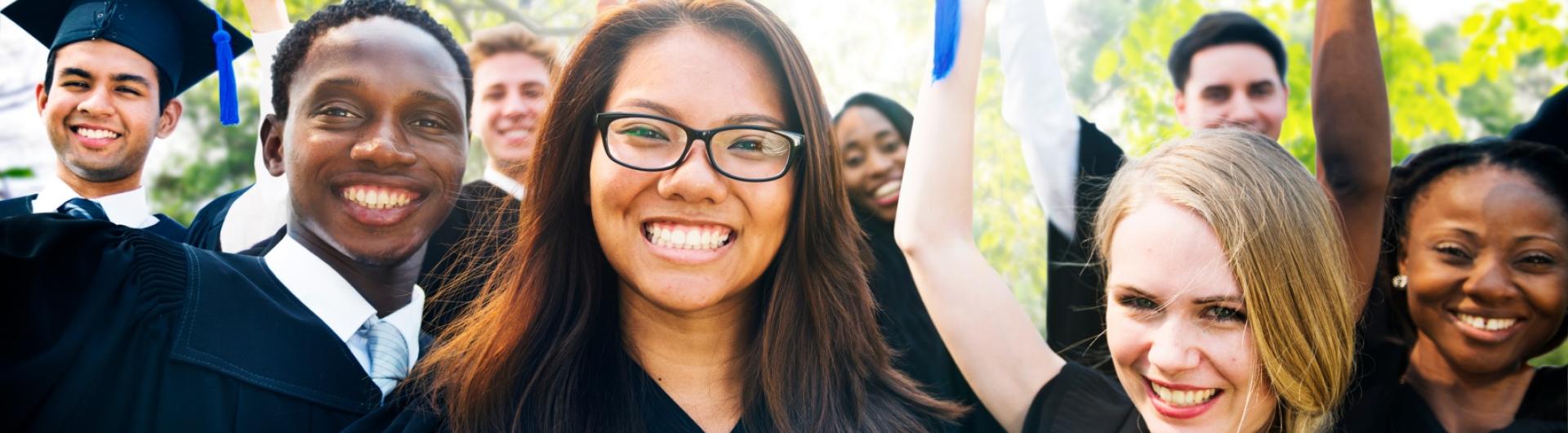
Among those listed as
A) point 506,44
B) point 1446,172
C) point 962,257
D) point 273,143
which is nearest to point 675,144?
point 962,257

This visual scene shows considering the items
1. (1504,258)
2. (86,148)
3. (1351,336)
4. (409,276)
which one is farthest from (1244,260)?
(86,148)

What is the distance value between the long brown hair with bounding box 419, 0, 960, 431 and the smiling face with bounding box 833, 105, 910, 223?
35.6 inches

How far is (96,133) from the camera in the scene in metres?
2.42

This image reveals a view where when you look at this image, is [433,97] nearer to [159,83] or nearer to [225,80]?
[225,80]

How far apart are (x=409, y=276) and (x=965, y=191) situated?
1328 mm

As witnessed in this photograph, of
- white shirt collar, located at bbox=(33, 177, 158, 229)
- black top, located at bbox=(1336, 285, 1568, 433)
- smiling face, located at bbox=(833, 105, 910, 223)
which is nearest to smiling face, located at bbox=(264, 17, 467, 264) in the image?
white shirt collar, located at bbox=(33, 177, 158, 229)

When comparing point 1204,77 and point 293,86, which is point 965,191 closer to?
point 1204,77

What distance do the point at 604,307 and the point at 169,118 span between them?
1181 millimetres

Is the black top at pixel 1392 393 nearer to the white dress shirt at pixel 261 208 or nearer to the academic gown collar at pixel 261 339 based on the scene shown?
the academic gown collar at pixel 261 339

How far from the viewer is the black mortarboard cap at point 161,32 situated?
2.40m

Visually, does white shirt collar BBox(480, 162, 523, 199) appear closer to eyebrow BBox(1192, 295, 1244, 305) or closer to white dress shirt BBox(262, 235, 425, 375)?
white dress shirt BBox(262, 235, 425, 375)

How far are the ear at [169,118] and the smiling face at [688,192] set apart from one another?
1.12 meters

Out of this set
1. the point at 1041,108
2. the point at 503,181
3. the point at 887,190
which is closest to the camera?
the point at 1041,108

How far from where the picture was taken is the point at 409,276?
2570 mm
